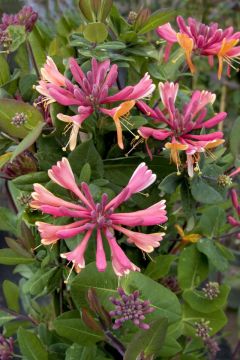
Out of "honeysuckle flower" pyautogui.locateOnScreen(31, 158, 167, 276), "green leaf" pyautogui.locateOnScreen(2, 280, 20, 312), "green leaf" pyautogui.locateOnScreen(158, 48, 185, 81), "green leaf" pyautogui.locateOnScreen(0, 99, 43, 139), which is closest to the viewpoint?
"honeysuckle flower" pyautogui.locateOnScreen(31, 158, 167, 276)

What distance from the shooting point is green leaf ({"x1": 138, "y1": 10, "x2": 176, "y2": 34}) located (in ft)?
2.23

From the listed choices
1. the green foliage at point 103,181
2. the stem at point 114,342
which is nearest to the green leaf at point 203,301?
the green foliage at point 103,181

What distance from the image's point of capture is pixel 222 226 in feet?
2.48

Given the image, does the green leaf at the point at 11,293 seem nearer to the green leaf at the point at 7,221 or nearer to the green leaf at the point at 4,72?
the green leaf at the point at 7,221

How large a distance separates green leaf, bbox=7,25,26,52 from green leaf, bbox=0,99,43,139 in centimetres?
9

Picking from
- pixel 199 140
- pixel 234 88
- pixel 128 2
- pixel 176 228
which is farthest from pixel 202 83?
pixel 199 140

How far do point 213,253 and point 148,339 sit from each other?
19cm

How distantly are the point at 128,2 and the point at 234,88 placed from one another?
686 mm

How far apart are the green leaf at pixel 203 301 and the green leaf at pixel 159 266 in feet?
0.20

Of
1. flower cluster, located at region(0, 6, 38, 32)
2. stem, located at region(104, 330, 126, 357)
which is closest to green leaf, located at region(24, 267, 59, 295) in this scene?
stem, located at region(104, 330, 126, 357)

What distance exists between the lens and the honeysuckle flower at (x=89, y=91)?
0.54 m

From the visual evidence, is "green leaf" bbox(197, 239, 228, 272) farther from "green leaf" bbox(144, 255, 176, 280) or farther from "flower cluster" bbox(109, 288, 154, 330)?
"flower cluster" bbox(109, 288, 154, 330)

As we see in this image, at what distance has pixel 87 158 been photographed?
0.60 m

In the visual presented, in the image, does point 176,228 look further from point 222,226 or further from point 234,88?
point 234,88
